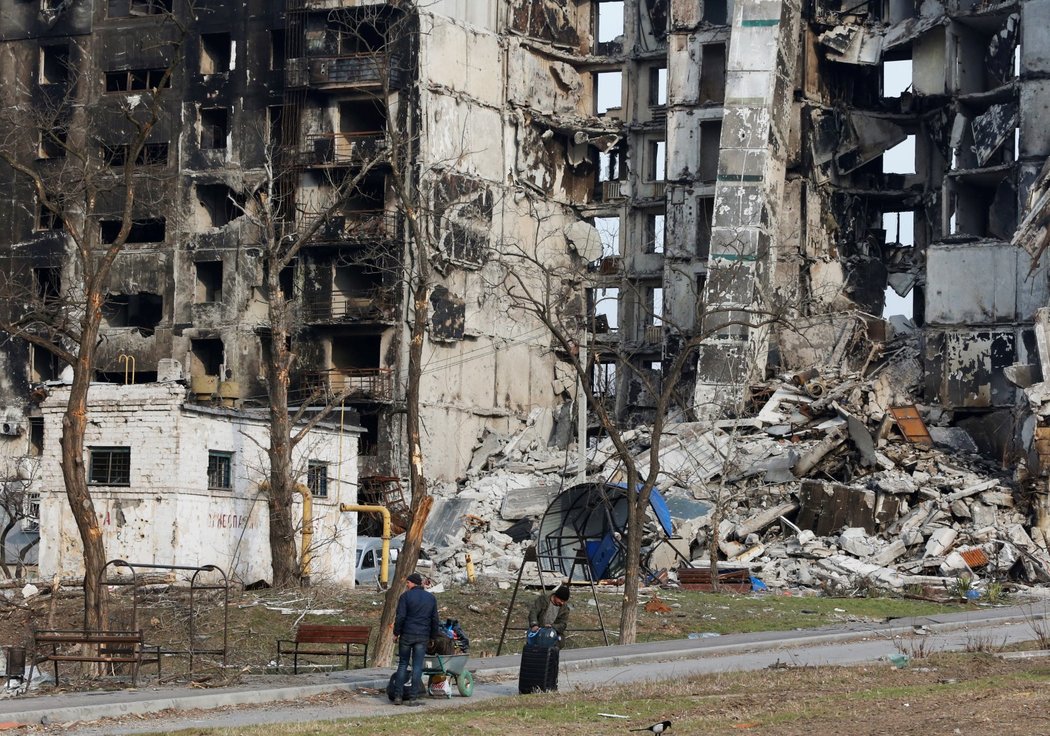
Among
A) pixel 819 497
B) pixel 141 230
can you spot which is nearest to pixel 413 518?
pixel 819 497

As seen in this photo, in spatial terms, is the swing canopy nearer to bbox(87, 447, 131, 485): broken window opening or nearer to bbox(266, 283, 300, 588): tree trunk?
bbox(266, 283, 300, 588): tree trunk

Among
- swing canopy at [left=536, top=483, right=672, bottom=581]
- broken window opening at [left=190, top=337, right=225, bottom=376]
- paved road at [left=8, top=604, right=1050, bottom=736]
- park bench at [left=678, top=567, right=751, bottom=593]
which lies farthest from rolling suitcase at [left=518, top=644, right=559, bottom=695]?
broken window opening at [left=190, top=337, right=225, bottom=376]

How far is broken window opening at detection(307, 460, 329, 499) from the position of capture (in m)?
40.7

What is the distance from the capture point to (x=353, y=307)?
197ft

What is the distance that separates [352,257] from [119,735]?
43.9 m

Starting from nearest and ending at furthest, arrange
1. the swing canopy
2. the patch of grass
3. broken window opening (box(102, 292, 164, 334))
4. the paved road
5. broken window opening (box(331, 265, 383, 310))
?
1. the patch of grass
2. the paved road
3. the swing canopy
4. broken window opening (box(331, 265, 383, 310))
5. broken window opening (box(102, 292, 164, 334))

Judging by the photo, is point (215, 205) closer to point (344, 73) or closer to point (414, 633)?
point (344, 73)

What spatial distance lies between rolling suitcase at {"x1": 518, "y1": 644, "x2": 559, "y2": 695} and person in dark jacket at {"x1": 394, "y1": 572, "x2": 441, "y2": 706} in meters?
1.09

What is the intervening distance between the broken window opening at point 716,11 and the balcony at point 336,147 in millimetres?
12530

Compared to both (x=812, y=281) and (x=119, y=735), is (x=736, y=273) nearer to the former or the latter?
(x=812, y=281)

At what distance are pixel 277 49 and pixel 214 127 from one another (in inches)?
155

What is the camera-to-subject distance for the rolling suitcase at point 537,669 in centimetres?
1992

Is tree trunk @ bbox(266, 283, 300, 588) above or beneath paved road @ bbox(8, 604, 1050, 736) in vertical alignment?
above

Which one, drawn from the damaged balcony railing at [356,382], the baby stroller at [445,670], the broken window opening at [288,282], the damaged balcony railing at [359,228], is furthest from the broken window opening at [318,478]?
the broken window opening at [288,282]
